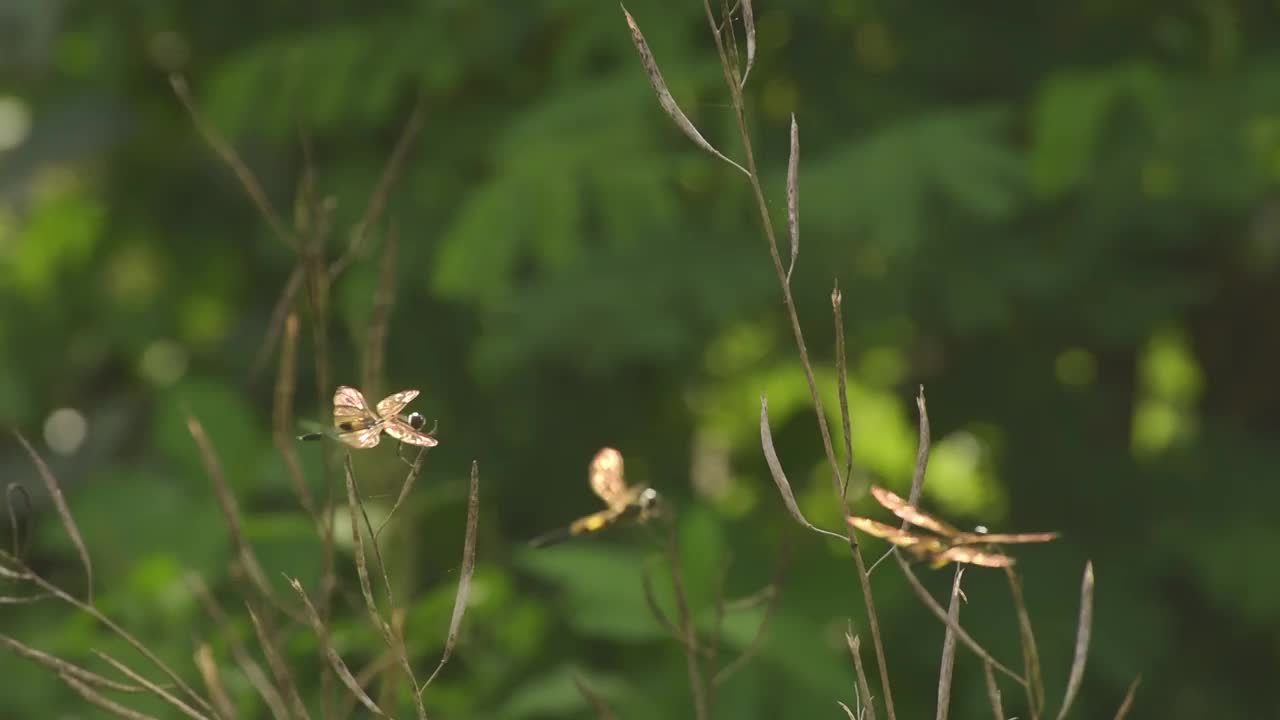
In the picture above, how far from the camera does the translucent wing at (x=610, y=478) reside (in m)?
0.68

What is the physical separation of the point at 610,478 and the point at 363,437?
4.9 inches

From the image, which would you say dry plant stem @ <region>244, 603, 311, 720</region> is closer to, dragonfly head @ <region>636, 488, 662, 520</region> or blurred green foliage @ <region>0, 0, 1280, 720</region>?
dragonfly head @ <region>636, 488, 662, 520</region>

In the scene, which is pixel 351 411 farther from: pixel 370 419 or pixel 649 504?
pixel 649 504

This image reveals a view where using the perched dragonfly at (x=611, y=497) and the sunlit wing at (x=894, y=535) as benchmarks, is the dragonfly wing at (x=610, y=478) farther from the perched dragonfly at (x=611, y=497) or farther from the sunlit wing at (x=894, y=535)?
the sunlit wing at (x=894, y=535)

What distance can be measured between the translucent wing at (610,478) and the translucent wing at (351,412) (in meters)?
0.11

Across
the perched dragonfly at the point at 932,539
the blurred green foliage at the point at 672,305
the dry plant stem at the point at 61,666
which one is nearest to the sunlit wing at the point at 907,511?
the perched dragonfly at the point at 932,539

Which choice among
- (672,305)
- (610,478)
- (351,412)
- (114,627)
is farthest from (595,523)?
(672,305)

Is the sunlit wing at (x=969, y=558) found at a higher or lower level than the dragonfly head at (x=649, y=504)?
higher

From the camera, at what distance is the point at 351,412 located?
2.16ft

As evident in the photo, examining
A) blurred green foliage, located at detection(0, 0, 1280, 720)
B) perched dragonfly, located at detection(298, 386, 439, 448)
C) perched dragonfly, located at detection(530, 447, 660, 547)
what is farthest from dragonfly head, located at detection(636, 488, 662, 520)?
blurred green foliage, located at detection(0, 0, 1280, 720)

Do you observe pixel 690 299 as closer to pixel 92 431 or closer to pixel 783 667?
pixel 783 667

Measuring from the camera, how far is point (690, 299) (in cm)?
228

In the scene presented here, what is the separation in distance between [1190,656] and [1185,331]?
0.76m

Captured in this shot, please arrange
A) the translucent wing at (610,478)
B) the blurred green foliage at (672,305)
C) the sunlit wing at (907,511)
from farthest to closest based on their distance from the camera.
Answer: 1. the blurred green foliage at (672,305)
2. the translucent wing at (610,478)
3. the sunlit wing at (907,511)
